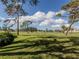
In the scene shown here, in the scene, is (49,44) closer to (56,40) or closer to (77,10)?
(56,40)

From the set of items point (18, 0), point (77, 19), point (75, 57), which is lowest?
point (75, 57)

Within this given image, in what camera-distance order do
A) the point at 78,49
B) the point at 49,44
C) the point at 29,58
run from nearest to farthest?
the point at 29,58 < the point at 78,49 < the point at 49,44

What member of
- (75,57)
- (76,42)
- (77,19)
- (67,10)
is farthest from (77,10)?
(76,42)

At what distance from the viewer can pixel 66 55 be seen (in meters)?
19.6

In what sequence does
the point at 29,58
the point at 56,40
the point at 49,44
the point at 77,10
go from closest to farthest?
the point at 29,58
the point at 77,10
the point at 49,44
the point at 56,40

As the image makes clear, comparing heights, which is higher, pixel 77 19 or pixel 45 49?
pixel 77 19

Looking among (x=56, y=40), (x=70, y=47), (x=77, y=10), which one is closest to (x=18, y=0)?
(x=77, y=10)

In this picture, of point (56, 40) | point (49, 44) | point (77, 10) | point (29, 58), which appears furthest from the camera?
point (56, 40)

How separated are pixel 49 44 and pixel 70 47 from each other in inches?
89.8

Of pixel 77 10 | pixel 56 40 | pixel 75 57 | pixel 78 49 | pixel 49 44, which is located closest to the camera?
pixel 75 57

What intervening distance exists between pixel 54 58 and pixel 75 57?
179cm

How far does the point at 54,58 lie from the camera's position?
60.2 ft

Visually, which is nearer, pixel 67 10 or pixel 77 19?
pixel 77 19

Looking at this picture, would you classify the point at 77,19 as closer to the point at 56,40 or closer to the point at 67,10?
the point at 67,10
